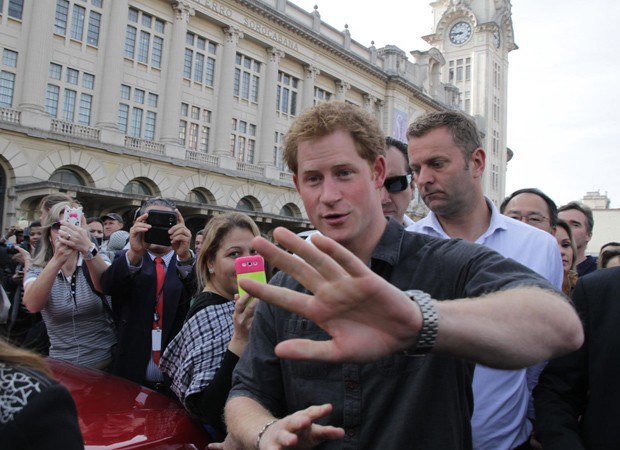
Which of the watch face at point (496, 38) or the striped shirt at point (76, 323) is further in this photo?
the watch face at point (496, 38)

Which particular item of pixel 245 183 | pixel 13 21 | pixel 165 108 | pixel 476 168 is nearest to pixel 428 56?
pixel 245 183

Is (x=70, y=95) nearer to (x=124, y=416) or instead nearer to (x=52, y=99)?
(x=52, y=99)

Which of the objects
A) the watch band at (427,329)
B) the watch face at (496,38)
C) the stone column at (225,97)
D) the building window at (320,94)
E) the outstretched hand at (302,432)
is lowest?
the outstretched hand at (302,432)

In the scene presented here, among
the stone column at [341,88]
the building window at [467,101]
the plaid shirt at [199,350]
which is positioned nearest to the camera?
the plaid shirt at [199,350]

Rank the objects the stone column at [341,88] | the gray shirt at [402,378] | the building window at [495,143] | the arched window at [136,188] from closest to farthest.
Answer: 1. the gray shirt at [402,378]
2. the arched window at [136,188]
3. the stone column at [341,88]
4. the building window at [495,143]

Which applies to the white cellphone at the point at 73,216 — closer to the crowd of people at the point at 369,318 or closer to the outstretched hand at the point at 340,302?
the crowd of people at the point at 369,318

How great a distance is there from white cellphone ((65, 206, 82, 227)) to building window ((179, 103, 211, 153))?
24043 millimetres

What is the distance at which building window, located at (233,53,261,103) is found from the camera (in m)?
30.2

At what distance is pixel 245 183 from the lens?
2958 centimetres

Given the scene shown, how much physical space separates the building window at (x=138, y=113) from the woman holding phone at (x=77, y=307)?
21.9m

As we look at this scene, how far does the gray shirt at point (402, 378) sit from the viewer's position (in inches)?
63.1

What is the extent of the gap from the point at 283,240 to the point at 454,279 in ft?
2.44

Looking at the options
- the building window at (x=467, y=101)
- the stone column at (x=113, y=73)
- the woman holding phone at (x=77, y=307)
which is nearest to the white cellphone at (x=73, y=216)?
the woman holding phone at (x=77, y=307)

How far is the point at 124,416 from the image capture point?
8.43 ft
